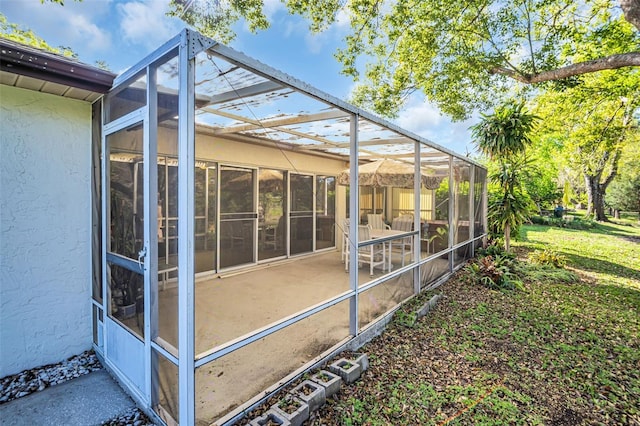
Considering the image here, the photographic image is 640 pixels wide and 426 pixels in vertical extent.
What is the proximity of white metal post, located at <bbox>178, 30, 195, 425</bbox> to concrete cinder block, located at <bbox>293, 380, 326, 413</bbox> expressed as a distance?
3.13ft

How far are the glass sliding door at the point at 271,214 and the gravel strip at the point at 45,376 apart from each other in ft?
14.1

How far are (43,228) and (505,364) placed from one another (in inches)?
213

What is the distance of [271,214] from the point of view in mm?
7750

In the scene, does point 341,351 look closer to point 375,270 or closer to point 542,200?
point 375,270

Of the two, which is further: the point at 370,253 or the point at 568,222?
the point at 568,222

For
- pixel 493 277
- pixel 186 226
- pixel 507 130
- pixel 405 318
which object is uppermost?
pixel 507 130

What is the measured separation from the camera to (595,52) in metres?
9.48

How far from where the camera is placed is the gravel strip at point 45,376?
288 cm

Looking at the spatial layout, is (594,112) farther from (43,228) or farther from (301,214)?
(43,228)

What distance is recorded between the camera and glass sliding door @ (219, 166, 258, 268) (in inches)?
261

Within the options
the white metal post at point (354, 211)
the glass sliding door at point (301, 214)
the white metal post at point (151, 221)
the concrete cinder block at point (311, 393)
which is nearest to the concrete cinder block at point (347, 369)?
the concrete cinder block at point (311, 393)

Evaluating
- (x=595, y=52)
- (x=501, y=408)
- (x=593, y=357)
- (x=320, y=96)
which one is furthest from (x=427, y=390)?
(x=595, y=52)

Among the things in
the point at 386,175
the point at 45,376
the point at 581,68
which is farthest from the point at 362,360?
the point at 581,68

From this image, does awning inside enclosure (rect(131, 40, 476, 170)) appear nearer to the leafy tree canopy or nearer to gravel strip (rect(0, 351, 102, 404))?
gravel strip (rect(0, 351, 102, 404))
